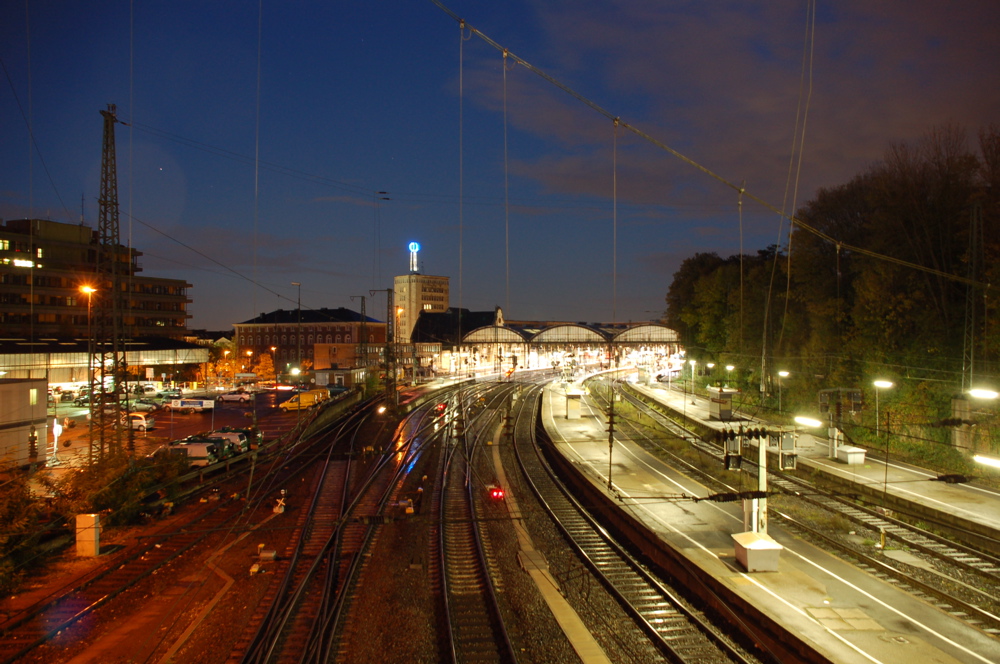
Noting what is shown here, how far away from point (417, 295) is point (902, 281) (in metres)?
89.2

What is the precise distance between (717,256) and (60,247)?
198ft

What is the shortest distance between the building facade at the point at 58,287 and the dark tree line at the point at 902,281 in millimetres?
45295

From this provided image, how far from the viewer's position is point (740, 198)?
34.6ft

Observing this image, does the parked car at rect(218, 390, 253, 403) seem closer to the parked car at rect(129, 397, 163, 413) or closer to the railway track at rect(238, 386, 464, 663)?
the parked car at rect(129, 397, 163, 413)

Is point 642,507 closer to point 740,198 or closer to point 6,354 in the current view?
point 740,198

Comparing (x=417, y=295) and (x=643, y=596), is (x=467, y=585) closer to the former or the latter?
(x=643, y=596)

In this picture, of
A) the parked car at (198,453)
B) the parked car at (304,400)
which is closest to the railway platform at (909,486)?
the parked car at (198,453)

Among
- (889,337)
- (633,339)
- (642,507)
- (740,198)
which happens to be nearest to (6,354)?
(642,507)

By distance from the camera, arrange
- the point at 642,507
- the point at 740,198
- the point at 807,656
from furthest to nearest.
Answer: the point at 642,507 → the point at 740,198 → the point at 807,656

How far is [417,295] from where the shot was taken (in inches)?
4235

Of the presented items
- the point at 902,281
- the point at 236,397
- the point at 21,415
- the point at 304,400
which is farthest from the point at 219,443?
the point at 902,281

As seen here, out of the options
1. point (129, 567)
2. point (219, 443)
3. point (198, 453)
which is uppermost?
point (219, 443)

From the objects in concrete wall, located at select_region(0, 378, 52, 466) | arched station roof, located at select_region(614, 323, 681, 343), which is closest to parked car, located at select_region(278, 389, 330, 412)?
concrete wall, located at select_region(0, 378, 52, 466)

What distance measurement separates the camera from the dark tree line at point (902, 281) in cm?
1914
